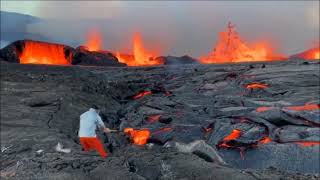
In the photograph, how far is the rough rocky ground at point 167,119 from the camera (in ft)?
27.3

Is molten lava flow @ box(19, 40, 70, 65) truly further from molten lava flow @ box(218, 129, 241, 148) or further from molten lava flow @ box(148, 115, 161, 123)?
molten lava flow @ box(218, 129, 241, 148)

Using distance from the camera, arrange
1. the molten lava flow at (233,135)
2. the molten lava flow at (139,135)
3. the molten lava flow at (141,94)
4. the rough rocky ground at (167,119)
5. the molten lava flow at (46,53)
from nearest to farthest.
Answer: the rough rocky ground at (167,119) < the molten lava flow at (233,135) < the molten lava flow at (139,135) < the molten lava flow at (141,94) < the molten lava flow at (46,53)

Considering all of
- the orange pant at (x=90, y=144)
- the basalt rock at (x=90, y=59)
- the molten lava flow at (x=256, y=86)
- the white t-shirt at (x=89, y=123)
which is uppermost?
the basalt rock at (x=90, y=59)

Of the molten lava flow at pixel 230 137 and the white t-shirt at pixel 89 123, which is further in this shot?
the molten lava flow at pixel 230 137

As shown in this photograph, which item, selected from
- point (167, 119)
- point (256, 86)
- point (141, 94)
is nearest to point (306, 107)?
point (256, 86)

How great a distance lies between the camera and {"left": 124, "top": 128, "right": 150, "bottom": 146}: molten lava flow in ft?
47.1

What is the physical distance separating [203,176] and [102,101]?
1271 cm

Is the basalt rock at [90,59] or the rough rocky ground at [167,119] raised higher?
the basalt rock at [90,59]

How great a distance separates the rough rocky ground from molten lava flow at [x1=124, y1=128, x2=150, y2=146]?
1.02ft

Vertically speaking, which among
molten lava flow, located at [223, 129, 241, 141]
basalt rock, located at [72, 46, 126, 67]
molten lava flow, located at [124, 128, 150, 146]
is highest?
basalt rock, located at [72, 46, 126, 67]

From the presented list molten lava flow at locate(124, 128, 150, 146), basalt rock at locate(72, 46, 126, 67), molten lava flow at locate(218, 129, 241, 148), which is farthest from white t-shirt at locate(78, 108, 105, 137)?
basalt rock at locate(72, 46, 126, 67)

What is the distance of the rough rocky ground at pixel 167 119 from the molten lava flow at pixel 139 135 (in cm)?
31

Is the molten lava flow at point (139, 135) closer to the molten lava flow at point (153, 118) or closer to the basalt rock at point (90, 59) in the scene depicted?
the molten lava flow at point (153, 118)

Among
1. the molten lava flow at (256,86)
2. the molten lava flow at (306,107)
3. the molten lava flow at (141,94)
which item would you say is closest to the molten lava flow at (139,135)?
the molten lava flow at (306,107)
